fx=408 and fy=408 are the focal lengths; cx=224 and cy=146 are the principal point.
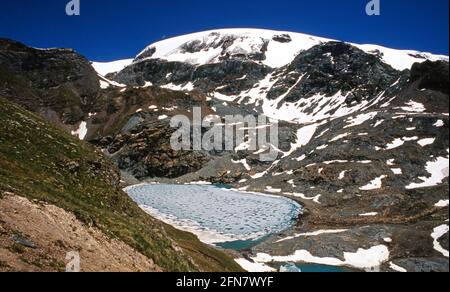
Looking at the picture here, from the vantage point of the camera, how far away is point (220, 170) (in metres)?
141

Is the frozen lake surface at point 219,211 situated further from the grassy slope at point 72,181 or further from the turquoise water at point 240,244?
the grassy slope at point 72,181

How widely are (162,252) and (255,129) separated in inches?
5627

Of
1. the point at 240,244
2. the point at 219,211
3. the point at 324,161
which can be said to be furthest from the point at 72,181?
the point at 324,161

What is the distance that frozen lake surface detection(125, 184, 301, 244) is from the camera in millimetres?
69812

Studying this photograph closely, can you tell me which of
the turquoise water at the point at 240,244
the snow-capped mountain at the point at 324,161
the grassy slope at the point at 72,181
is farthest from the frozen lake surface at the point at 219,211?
the grassy slope at the point at 72,181

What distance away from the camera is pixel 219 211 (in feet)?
285

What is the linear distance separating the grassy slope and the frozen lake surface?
38.2 metres

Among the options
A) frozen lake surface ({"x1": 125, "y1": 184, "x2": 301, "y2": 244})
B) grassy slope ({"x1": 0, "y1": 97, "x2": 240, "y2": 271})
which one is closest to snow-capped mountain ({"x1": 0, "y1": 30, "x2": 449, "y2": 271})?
frozen lake surface ({"x1": 125, "y1": 184, "x2": 301, "y2": 244})

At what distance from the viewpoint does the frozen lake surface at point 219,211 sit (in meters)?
69.8

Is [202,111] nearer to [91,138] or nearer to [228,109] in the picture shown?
[228,109]

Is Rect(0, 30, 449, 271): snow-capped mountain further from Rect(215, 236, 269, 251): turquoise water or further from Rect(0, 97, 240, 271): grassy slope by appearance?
Rect(0, 97, 240, 271): grassy slope

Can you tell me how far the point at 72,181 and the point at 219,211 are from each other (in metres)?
63.9

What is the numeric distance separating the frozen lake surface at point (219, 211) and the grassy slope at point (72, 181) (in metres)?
38.2

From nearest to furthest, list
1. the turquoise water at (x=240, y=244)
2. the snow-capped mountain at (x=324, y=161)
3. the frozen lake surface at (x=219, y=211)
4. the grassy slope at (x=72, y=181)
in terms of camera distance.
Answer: the grassy slope at (x=72, y=181) < the snow-capped mountain at (x=324, y=161) < the turquoise water at (x=240, y=244) < the frozen lake surface at (x=219, y=211)
